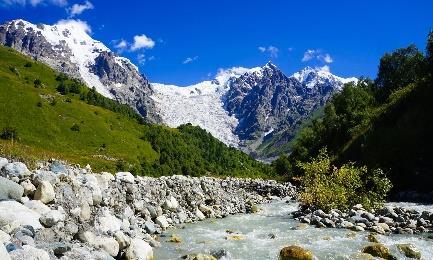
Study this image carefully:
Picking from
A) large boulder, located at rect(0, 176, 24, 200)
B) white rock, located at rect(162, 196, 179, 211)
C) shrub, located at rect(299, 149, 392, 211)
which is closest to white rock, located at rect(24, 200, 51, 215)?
large boulder, located at rect(0, 176, 24, 200)

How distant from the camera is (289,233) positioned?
93.6 feet

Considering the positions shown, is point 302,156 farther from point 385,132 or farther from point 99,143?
point 99,143

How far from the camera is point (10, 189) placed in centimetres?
1805

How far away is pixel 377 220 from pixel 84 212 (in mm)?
19772

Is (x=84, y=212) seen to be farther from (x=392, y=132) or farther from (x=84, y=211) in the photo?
(x=392, y=132)

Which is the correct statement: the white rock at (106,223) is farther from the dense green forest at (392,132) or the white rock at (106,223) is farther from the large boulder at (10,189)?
the dense green forest at (392,132)

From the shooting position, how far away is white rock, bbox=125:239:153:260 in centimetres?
1883

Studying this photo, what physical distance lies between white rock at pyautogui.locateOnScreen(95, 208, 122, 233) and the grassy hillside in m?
84.0

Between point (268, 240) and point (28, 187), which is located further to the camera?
point (268, 240)

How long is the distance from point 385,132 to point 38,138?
320ft

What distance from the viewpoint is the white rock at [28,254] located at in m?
Result: 12.2

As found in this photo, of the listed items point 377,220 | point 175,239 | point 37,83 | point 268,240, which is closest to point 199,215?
point 175,239

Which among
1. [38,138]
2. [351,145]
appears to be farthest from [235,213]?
[38,138]

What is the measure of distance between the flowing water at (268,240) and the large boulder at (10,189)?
7018 millimetres
